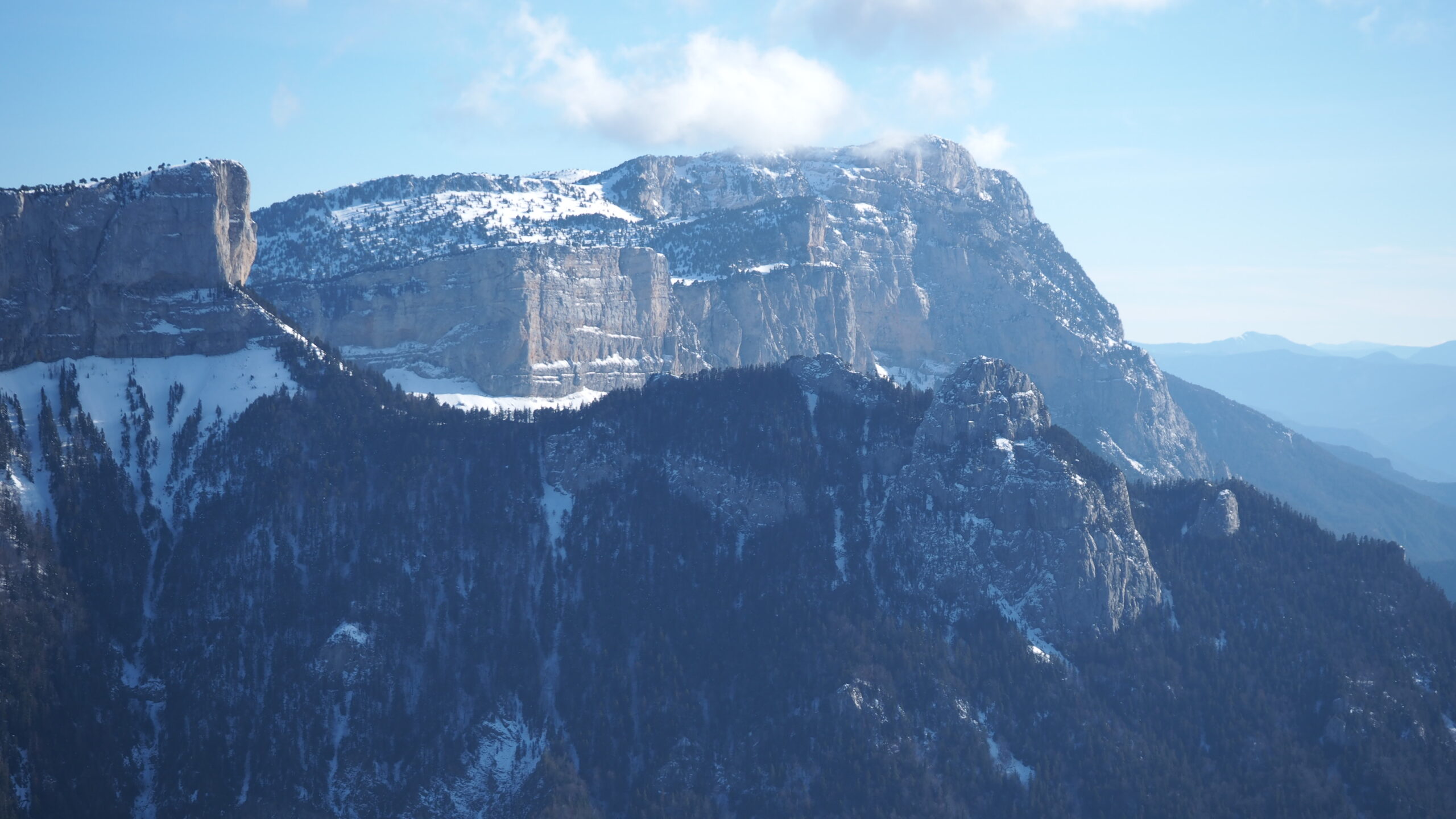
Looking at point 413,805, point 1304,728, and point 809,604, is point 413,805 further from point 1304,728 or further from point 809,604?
point 1304,728

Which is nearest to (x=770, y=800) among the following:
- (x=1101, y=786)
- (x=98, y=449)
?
(x=1101, y=786)

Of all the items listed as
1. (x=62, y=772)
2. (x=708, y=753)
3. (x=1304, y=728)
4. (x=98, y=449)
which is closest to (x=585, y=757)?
(x=708, y=753)

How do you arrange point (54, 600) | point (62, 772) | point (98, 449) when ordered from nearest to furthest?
point (62, 772) → point (54, 600) → point (98, 449)

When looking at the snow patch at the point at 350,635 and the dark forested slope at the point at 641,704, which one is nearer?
the dark forested slope at the point at 641,704

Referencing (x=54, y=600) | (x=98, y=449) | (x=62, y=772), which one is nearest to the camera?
(x=62, y=772)

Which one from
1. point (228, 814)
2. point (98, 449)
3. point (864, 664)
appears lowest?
point (228, 814)

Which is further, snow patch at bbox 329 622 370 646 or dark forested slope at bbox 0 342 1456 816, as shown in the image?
snow patch at bbox 329 622 370 646

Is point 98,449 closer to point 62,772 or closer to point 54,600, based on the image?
point 54,600

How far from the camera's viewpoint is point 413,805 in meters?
178

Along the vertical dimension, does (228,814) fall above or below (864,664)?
below

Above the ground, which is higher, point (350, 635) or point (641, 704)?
point (350, 635)

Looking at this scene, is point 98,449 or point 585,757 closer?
point 585,757

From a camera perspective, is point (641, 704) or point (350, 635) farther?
point (350, 635)

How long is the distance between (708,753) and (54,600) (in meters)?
77.8
